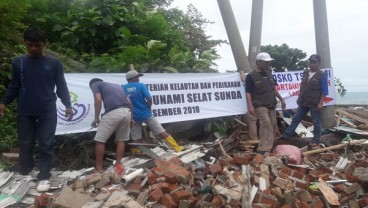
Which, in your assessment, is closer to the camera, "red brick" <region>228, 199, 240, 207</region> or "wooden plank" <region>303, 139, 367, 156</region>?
"red brick" <region>228, 199, 240, 207</region>

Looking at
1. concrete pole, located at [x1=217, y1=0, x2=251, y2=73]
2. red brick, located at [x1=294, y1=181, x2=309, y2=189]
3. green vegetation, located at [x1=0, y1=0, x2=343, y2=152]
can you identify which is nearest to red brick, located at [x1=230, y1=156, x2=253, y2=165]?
red brick, located at [x1=294, y1=181, x2=309, y2=189]

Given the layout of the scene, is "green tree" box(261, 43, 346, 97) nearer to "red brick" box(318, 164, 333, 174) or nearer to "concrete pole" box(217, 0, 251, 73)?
"concrete pole" box(217, 0, 251, 73)

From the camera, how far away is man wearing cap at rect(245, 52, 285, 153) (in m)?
7.05

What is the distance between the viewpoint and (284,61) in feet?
61.9

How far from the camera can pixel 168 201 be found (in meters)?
4.37

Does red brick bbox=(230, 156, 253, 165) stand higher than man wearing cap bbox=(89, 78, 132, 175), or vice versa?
man wearing cap bbox=(89, 78, 132, 175)

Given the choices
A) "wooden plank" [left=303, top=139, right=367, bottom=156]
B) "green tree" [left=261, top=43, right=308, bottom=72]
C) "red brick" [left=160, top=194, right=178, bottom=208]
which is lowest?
"wooden plank" [left=303, top=139, right=367, bottom=156]

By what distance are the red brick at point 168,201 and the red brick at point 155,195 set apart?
5cm

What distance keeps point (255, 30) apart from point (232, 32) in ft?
2.12

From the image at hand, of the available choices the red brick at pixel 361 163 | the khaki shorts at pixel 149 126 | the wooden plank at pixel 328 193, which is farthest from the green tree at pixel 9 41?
the red brick at pixel 361 163

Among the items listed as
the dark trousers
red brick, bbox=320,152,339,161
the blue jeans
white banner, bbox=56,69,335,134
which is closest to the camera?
the dark trousers

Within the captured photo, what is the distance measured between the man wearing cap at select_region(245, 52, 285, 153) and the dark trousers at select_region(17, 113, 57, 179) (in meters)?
3.59

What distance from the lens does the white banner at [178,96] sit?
21.3ft

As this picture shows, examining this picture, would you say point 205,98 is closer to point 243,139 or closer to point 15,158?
point 243,139
